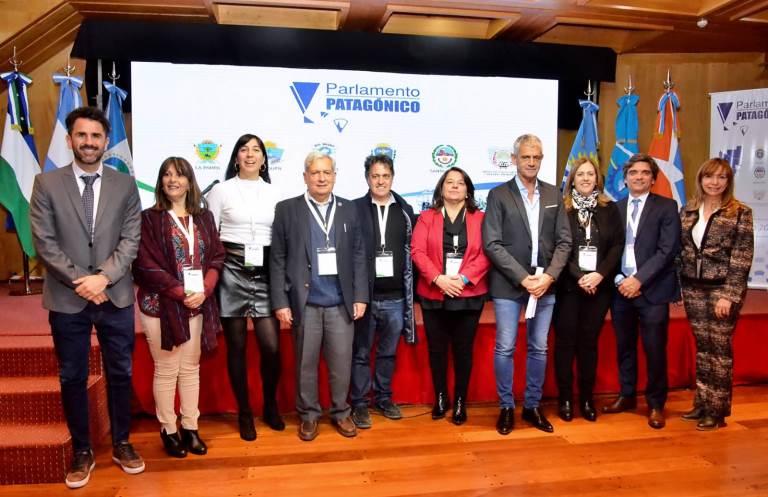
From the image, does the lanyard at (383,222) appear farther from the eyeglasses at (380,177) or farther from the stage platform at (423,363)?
the stage platform at (423,363)

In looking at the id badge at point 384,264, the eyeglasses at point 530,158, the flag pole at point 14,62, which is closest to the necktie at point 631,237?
the eyeglasses at point 530,158

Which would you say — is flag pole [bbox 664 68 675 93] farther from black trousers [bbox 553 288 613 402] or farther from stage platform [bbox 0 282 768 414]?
black trousers [bbox 553 288 613 402]

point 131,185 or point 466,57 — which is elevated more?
point 466,57

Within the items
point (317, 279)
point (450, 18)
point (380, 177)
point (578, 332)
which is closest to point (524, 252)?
point (578, 332)

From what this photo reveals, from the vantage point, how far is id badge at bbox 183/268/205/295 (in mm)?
2471

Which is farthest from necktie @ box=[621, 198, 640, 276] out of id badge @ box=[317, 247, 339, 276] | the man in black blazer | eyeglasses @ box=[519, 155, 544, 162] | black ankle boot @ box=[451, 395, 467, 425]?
id badge @ box=[317, 247, 339, 276]

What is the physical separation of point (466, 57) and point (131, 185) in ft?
11.7

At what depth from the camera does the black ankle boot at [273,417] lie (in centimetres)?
299

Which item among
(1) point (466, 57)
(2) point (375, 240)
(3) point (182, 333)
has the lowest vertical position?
(3) point (182, 333)

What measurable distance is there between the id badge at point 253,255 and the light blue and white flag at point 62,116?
292cm

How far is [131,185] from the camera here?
244cm

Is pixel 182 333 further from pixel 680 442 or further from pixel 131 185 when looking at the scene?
pixel 680 442

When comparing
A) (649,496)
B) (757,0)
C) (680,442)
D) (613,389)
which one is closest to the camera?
(649,496)

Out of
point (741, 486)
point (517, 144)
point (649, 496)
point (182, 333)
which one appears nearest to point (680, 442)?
point (741, 486)
